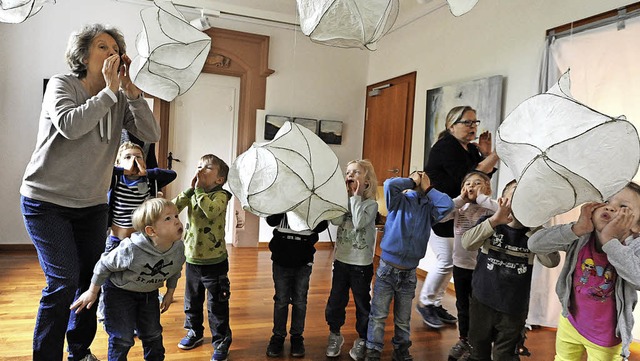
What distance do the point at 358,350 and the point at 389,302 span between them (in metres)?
0.34

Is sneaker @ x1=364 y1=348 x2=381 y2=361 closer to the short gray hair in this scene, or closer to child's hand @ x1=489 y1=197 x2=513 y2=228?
child's hand @ x1=489 y1=197 x2=513 y2=228

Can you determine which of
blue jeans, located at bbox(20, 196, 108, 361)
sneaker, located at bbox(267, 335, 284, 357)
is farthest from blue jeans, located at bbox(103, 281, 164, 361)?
sneaker, located at bbox(267, 335, 284, 357)

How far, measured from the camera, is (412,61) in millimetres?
4758

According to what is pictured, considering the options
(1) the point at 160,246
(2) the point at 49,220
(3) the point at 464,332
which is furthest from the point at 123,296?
(3) the point at 464,332

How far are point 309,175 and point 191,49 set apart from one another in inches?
16.4

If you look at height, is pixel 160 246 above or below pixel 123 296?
above

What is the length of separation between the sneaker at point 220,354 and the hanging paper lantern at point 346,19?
72.1 inches

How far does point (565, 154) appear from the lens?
2.33 ft

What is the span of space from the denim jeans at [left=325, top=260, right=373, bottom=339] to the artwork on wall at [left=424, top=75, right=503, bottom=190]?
175 centimetres

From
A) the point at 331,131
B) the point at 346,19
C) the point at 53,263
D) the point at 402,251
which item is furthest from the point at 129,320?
the point at 331,131

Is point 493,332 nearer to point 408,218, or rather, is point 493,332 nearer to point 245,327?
point 408,218

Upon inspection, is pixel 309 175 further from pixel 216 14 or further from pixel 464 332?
pixel 216 14

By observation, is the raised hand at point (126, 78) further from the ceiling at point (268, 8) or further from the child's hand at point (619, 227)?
the ceiling at point (268, 8)

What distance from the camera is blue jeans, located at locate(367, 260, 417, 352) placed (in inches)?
89.7
